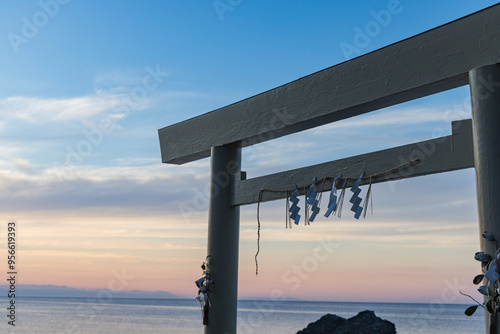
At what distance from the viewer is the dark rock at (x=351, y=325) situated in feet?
23.6

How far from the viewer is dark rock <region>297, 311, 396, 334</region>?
719 cm

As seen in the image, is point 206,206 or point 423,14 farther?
point 206,206

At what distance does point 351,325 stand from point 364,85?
5.57m

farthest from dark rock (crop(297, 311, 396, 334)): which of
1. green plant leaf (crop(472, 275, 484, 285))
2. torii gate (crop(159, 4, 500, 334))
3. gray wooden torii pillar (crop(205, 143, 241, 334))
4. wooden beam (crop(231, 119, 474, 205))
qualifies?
green plant leaf (crop(472, 275, 484, 285))

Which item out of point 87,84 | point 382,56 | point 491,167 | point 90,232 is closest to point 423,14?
point 382,56

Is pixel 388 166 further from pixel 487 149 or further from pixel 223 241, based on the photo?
pixel 223 241

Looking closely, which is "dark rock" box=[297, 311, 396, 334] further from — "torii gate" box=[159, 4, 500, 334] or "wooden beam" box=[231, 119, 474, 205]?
"wooden beam" box=[231, 119, 474, 205]

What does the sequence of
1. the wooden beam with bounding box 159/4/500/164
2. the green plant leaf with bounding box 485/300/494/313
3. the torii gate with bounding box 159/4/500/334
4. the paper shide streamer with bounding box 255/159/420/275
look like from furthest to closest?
the paper shide streamer with bounding box 255/159/420/275 < the wooden beam with bounding box 159/4/500/164 < the torii gate with bounding box 159/4/500/334 < the green plant leaf with bounding box 485/300/494/313

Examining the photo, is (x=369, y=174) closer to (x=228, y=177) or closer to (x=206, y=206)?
(x=228, y=177)

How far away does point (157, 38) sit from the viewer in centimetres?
380

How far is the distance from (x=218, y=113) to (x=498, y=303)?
195cm

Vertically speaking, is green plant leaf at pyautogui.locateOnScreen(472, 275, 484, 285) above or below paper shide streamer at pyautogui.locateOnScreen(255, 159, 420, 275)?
below

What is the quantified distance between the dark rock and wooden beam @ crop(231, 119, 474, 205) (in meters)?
4.52

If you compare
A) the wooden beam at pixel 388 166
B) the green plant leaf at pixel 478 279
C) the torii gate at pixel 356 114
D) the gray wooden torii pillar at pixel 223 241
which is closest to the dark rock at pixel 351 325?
the gray wooden torii pillar at pixel 223 241
